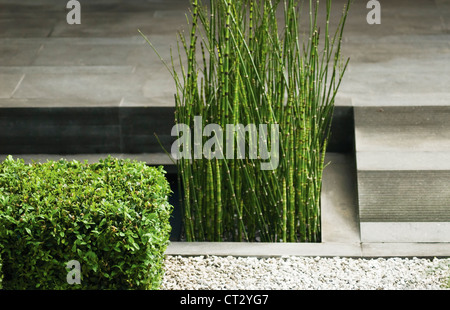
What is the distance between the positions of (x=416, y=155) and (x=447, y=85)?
2.19ft

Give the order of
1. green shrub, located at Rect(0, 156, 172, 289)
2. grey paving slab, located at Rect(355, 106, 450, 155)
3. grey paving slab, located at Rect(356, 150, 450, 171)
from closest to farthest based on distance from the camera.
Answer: green shrub, located at Rect(0, 156, 172, 289), grey paving slab, located at Rect(356, 150, 450, 171), grey paving slab, located at Rect(355, 106, 450, 155)

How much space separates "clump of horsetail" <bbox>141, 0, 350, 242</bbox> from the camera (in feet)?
9.87

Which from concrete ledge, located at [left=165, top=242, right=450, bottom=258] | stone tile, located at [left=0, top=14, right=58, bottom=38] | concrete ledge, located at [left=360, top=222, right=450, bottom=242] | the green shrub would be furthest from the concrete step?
stone tile, located at [left=0, top=14, right=58, bottom=38]

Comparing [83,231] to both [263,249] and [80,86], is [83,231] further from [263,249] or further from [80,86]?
[80,86]

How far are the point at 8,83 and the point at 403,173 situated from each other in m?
2.18

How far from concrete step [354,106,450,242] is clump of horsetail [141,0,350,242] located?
0.29 m

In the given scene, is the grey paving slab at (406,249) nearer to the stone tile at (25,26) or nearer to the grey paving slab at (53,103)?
the grey paving slab at (53,103)

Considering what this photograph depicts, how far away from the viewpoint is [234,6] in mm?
2984

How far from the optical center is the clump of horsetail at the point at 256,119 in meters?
3.01

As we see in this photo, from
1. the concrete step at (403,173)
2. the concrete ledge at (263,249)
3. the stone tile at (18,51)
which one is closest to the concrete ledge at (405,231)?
the concrete step at (403,173)

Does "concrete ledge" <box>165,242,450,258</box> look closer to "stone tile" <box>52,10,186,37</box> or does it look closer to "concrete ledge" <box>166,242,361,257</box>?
"concrete ledge" <box>166,242,361,257</box>

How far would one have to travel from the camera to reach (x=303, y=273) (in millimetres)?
2969

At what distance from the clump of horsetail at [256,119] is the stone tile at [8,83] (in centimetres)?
135
